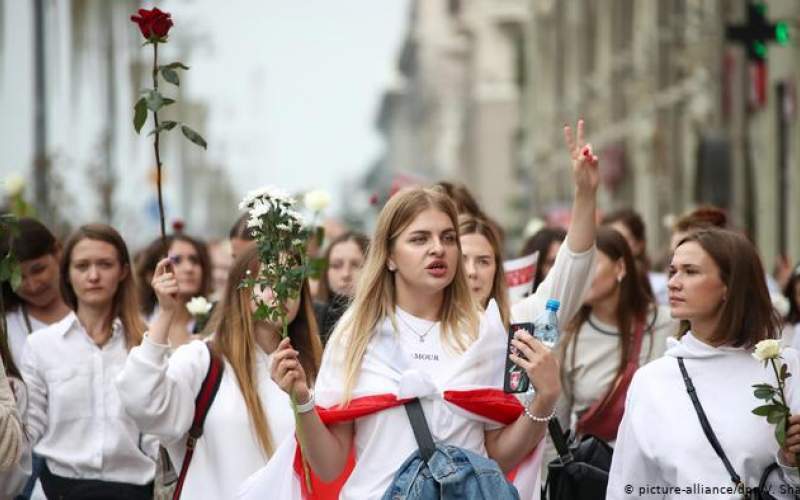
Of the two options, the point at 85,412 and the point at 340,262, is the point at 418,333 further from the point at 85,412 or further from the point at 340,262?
the point at 340,262

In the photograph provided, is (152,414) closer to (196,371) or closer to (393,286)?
(196,371)

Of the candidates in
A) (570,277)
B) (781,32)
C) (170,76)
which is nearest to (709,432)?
(570,277)

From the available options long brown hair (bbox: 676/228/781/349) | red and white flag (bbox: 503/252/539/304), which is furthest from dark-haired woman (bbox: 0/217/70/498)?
long brown hair (bbox: 676/228/781/349)

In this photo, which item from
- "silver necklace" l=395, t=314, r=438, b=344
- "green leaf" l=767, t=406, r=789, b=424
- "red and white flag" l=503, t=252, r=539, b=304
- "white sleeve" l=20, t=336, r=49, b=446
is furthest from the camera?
"red and white flag" l=503, t=252, r=539, b=304

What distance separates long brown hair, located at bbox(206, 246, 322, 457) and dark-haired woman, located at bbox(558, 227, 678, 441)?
1.50 m

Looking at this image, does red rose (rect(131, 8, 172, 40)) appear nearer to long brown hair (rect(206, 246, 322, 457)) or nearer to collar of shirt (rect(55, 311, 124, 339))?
long brown hair (rect(206, 246, 322, 457))

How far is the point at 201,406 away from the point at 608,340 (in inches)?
94.0

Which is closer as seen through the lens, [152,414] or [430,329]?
[430,329]

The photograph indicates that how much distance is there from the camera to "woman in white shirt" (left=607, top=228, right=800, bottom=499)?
629 cm

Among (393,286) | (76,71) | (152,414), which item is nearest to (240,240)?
(152,414)

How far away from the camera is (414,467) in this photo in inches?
239

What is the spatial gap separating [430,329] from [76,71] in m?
23.4

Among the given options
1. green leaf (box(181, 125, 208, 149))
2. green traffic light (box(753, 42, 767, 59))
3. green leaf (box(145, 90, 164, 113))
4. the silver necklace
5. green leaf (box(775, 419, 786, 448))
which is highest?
green traffic light (box(753, 42, 767, 59))

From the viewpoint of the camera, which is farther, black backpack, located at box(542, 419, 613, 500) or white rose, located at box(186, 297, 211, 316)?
white rose, located at box(186, 297, 211, 316)
